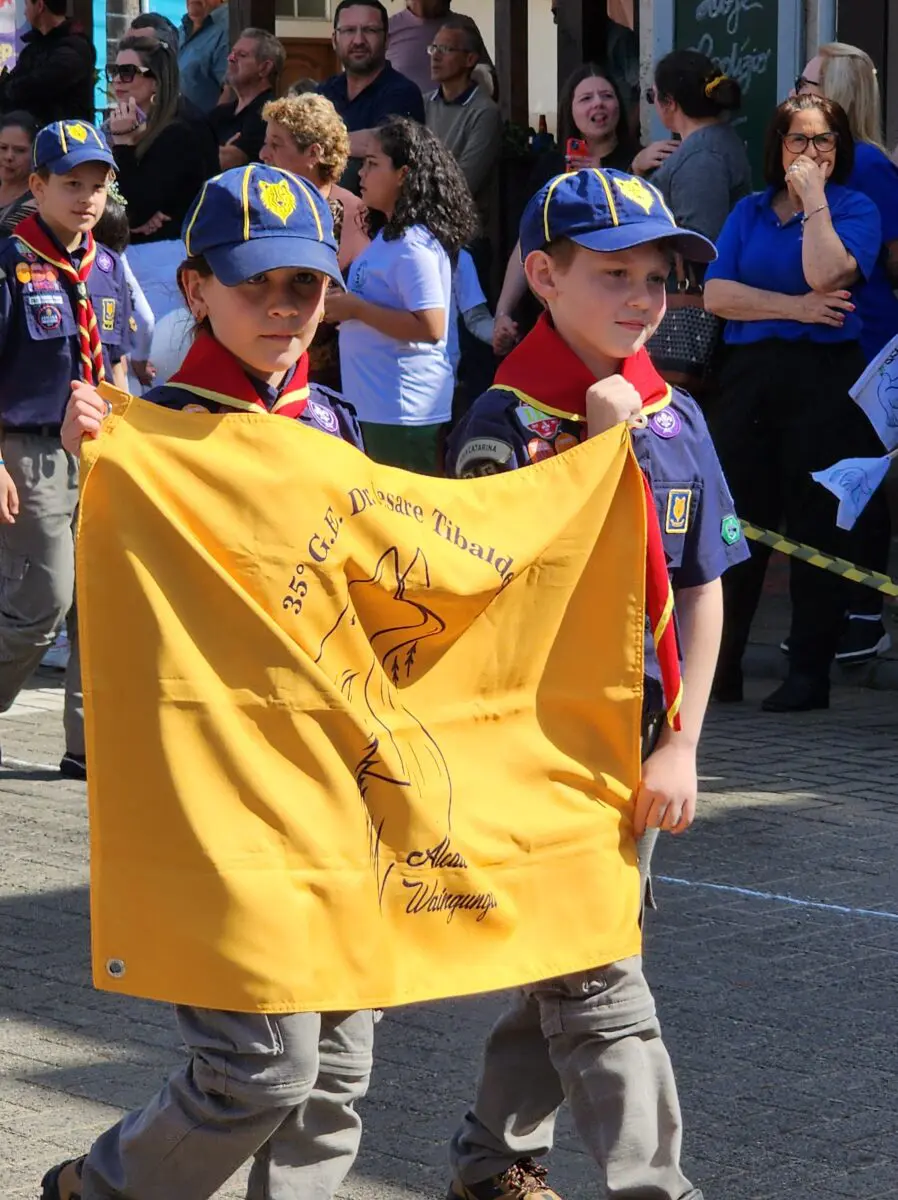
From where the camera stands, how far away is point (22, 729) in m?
8.79

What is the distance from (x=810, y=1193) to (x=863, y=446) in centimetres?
532

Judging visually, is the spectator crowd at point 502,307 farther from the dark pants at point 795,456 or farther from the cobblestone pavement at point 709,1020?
the cobblestone pavement at point 709,1020

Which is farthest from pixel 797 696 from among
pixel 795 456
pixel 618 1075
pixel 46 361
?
pixel 618 1075

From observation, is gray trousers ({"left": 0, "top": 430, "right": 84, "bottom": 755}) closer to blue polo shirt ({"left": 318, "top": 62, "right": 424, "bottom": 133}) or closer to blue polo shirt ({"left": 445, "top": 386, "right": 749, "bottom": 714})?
blue polo shirt ({"left": 445, "top": 386, "right": 749, "bottom": 714})

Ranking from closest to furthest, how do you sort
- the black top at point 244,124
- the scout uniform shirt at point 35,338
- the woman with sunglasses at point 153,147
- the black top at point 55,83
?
the scout uniform shirt at point 35,338 → the woman with sunglasses at point 153,147 → the black top at point 244,124 → the black top at point 55,83

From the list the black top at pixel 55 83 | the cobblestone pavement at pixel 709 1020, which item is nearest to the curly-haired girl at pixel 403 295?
the cobblestone pavement at pixel 709 1020

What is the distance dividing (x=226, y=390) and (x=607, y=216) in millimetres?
716

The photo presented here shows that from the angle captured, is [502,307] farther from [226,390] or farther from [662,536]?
[226,390]

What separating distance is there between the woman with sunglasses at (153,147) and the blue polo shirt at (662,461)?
25.6 feet

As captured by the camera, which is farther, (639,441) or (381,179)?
(381,179)

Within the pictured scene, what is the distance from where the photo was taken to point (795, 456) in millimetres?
8945

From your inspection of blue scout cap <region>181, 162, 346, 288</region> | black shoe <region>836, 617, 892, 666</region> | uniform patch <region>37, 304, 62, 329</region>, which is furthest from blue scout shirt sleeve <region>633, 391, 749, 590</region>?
black shoe <region>836, 617, 892, 666</region>

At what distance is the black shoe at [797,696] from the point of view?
29.6 feet

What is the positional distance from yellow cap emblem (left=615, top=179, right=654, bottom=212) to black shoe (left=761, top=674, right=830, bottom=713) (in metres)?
5.61
